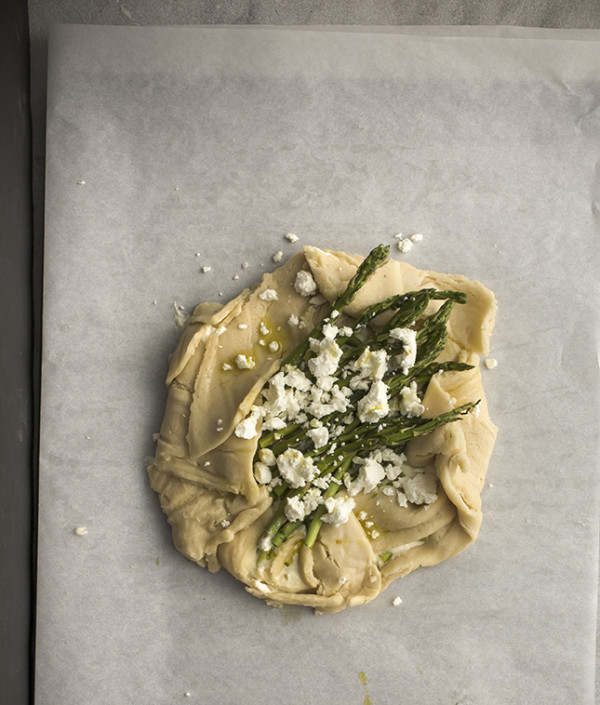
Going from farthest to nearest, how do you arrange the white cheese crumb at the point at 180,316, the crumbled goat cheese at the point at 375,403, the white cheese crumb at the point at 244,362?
1. the white cheese crumb at the point at 180,316
2. the white cheese crumb at the point at 244,362
3. the crumbled goat cheese at the point at 375,403

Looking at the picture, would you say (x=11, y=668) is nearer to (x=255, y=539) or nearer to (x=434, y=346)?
(x=255, y=539)

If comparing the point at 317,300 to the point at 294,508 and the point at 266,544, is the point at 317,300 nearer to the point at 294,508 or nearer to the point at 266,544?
the point at 294,508

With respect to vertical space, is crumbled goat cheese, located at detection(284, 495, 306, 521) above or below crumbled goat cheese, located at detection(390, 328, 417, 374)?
below

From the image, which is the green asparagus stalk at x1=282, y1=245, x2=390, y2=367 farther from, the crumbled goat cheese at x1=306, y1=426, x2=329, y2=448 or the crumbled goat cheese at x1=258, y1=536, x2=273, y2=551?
the crumbled goat cheese at x1=258, y1=536, x2=273, y2=551

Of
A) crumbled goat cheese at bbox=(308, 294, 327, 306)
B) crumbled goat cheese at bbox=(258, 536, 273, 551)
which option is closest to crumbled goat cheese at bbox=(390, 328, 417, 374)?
crumbled goat cheese at bbox=(308, 294, 327, 306)

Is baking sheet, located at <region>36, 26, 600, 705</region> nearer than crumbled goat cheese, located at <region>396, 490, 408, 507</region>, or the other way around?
crumbled goat cheese, located at <region>396, 490, 408, 507</region>

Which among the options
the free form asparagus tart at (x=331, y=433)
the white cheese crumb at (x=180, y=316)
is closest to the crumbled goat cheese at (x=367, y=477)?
the free form asparagus tart at (x=331, y=433)

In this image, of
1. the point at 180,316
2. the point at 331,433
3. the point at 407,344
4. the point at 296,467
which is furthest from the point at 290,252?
the point at 296,467

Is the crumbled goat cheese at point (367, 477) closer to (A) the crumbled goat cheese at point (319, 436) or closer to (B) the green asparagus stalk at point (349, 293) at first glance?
(A) the crumbled goat cheese at point (319, 436)
